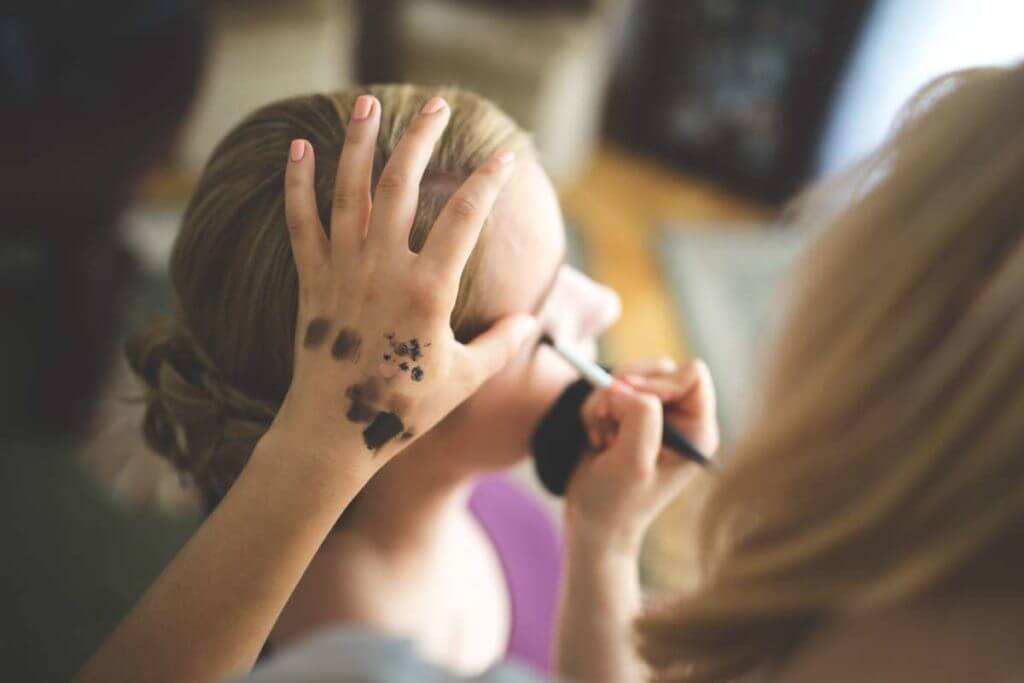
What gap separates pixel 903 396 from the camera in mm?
354

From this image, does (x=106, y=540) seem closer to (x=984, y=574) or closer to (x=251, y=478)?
(x=251, y=478)

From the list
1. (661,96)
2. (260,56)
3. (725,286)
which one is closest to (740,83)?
(661,96)

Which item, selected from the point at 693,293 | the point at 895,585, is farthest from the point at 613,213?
the point at 895,585

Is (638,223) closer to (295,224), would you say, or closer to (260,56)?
(260,56)

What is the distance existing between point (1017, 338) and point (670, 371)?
1.54ft

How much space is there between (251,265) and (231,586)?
240 mm

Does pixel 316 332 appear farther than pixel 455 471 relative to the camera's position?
No

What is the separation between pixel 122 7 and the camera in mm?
1510

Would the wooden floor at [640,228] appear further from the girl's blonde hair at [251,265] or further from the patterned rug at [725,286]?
the girl's blonde hair at [251,265]

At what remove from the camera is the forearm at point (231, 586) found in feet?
1.70

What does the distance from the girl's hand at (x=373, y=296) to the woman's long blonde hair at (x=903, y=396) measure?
23 cm

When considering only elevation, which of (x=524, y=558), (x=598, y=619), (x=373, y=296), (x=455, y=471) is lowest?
(x=524, y=558)

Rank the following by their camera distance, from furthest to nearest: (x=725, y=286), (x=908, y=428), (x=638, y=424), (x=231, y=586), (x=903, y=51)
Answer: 1. (x=725, y=286)
2. (x=903, y=51)
3. (x=638, y=424)
4. (x=231, y=586)
5. (x=908, y=428)

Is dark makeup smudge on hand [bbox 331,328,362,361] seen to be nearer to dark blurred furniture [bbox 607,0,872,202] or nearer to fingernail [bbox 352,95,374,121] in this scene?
fingernail [bbox 352,95,374,121]
